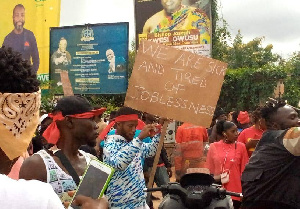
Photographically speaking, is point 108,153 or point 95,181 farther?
point 108,153

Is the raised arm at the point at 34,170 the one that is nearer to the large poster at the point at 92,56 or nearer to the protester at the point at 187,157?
the protester at the point at 187,157

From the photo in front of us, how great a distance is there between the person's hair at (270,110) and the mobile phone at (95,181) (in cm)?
274

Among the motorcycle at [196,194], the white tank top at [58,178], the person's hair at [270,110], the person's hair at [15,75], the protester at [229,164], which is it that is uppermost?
the person's hair at [15,75]

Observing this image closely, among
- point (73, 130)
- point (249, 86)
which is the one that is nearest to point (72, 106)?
point (73, 130)

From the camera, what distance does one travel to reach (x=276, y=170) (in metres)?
4.52

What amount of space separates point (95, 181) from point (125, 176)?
1.87 m

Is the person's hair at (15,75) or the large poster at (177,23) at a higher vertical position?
the large poster at (177,23)

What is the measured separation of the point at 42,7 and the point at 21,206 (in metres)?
18.5

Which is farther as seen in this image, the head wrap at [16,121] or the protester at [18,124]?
the head wrap at [16,121]

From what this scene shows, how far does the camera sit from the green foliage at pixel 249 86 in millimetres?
24781

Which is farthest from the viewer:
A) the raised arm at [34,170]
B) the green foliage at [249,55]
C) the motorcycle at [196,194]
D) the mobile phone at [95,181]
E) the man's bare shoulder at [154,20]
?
the green foliage at [249,55]

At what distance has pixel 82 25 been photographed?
20.7 m

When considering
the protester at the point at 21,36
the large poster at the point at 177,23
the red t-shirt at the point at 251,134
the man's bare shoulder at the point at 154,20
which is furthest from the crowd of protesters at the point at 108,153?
the man's bare shoulder at the point at 154,20

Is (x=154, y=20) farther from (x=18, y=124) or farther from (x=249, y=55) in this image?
(x=18, y=124)
